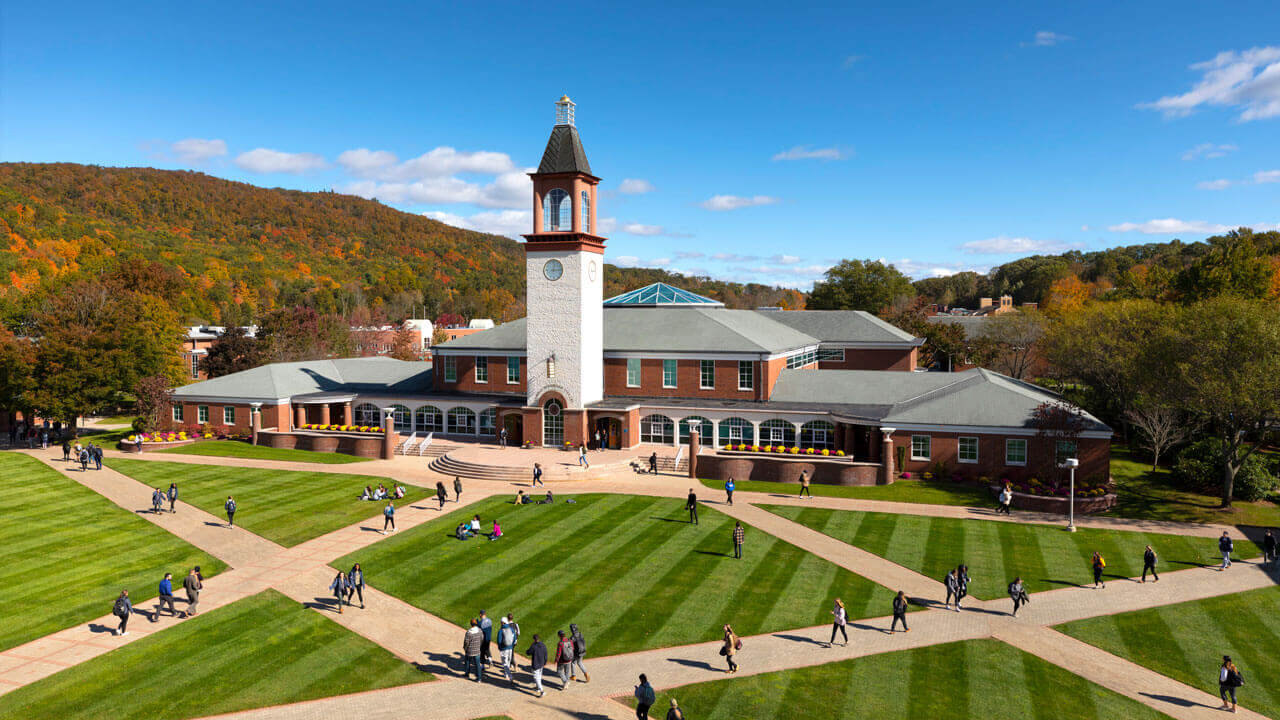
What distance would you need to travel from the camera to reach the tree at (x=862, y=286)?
331 feet

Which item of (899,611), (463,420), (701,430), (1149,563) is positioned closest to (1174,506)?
(1149,563)

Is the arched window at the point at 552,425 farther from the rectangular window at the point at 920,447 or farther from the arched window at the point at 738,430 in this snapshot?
the rectangular window at the point at 920,447

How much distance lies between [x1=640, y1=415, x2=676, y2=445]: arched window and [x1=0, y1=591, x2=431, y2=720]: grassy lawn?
29.2 m

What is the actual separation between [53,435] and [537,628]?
56.7 metres

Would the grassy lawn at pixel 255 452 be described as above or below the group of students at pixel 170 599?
above

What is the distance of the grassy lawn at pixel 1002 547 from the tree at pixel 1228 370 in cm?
587

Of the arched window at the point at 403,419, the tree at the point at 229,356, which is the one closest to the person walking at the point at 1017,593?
the arched window at the point at 403,419

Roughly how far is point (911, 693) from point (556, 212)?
36610mm

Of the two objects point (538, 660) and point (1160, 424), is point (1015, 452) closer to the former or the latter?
point (1160, 424)

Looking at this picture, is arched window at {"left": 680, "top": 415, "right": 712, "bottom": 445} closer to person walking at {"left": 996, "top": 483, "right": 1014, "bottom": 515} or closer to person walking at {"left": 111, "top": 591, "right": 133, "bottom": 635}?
person walking at {"left": 996, "top": 483, "right": 1014, "bottom": 515}

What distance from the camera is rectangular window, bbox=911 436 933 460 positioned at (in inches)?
1647

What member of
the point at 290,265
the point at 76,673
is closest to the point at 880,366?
the point at 76,673

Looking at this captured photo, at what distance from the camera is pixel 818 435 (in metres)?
47.2

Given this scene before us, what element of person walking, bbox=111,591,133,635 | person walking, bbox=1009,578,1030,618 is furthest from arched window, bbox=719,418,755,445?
person walking, bbox=111,591,133,635
